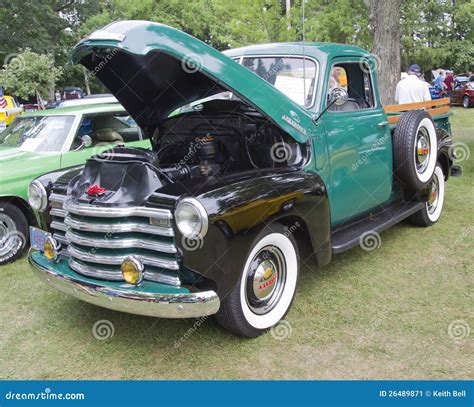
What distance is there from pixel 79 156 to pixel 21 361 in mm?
2859

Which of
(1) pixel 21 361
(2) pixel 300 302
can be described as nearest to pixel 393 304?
(2) pixel 300 302

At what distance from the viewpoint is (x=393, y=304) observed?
3781 mm

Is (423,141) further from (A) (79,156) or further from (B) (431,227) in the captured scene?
(A) (79,156)

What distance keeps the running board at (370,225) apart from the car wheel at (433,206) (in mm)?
310

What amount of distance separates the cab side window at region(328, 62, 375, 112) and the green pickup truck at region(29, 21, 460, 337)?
2 cm

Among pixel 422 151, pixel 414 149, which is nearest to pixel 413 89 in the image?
pixel 422 151

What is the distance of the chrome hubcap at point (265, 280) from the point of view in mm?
3225

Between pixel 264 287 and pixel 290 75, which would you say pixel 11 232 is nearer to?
pixel 264 287

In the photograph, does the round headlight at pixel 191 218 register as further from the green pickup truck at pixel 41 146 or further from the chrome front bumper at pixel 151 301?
the green pickup truck at pixel 41 146

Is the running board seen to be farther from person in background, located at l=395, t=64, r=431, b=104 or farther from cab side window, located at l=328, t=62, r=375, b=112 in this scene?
person in background, located at l=395, t=64, r=431, b=104

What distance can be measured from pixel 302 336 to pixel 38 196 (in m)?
2.25

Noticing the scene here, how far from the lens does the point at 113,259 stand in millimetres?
2994

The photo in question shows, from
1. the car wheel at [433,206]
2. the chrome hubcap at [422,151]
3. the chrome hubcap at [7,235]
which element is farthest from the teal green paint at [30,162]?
the car wheel at [433,206]

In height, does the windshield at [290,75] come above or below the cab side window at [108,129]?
above
